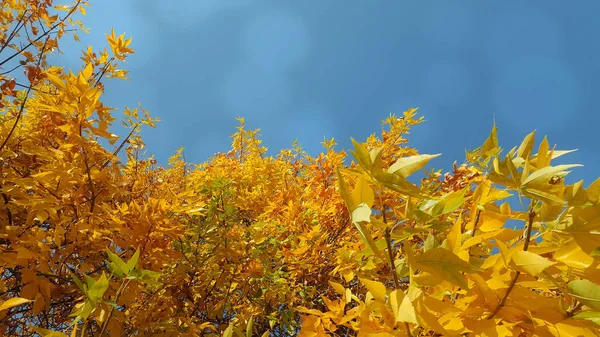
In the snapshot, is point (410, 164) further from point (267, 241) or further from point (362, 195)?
point (267, 241)

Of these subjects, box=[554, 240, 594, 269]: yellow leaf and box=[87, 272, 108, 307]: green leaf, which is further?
box=[87, 272, 108, 307]: green leaf

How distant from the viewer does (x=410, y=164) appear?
601 mm

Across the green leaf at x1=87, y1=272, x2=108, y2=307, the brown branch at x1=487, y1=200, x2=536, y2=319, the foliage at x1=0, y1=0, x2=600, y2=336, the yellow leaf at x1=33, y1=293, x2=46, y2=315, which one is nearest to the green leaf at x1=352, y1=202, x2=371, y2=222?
the foliage at x1=0, y1=0, x2=600, y2=336

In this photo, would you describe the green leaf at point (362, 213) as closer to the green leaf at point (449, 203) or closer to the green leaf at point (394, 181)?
the green leaf at point (394, 181)

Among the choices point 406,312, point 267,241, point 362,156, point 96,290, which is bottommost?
point 406,312

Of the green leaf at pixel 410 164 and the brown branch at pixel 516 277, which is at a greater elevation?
the green leaf at pixel 410 164

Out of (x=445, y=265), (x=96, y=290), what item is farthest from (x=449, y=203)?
(x=96, y=290)

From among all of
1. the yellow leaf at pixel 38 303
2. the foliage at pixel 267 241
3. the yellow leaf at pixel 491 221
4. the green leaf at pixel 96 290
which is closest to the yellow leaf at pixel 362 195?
the foliage at pixel 267 241

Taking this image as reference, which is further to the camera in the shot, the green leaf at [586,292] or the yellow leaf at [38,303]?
the yellow leaf at [38,303]

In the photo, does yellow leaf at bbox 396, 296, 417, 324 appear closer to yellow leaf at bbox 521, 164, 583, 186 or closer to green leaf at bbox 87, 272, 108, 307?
yellow leaf at bbox 521, 164, 583, 186

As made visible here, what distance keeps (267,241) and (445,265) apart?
2101 millimetres

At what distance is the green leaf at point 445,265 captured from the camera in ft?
1.92

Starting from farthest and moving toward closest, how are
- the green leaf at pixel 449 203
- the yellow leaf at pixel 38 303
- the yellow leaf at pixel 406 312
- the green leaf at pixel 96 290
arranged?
1. the yellow leaf at pixel 38 303
2. the green leaf at pixel 96 290
3. the green leaf at pixel 449 203
4. the yellow leaf at pixel 406 312

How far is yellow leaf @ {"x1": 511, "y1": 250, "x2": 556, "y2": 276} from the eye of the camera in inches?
22.2
